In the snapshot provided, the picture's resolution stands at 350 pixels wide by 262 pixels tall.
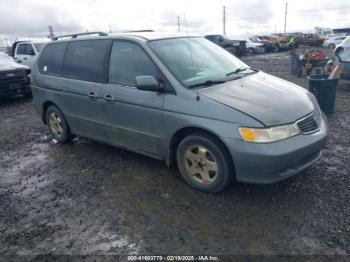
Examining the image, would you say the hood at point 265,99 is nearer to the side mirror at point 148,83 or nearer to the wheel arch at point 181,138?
the wheel arch at point 181,138

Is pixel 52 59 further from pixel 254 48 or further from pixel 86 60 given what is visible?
pixel 254 48

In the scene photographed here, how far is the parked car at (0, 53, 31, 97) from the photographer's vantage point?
32.1 ft

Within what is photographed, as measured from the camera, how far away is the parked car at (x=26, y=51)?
43.5 feet

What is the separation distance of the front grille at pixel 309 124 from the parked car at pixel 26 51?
12.1 m

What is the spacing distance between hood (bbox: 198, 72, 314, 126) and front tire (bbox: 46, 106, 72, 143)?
2.91 metres

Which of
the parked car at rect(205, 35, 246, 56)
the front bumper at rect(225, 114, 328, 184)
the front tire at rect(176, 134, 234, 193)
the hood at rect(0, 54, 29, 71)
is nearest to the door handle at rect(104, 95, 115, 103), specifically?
the front tire at rect(176, 134, 234, 193)

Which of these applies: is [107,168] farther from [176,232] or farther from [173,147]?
[176,232]

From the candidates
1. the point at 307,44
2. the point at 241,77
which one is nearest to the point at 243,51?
the point at 307,44

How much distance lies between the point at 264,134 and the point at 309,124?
700 millimetres

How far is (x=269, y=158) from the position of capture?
3.17 metres

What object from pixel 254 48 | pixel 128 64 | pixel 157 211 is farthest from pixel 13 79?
pixel 254 48

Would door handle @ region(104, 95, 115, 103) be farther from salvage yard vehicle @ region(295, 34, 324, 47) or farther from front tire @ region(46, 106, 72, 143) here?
salvage yard vehicle @ region(295, 34, 324, 47)

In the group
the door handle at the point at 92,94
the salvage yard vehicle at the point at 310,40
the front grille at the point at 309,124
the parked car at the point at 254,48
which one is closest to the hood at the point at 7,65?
the door handle at the point at 92,94

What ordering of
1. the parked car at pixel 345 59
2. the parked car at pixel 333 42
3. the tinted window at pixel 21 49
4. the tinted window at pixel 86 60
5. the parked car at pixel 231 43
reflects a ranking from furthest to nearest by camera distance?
the parked car at pixel 333 42, the parked car at pixel 231 43, the tinted window at pixel 21 49, the parked car at pixel 345 59, the tinted window at pixel 86 60
